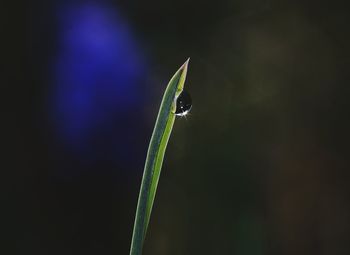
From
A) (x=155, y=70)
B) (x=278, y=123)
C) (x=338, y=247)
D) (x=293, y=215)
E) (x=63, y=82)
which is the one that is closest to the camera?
(x=338, y=247)

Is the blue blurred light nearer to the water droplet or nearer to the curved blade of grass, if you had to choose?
the water droplet

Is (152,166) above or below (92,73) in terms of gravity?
below

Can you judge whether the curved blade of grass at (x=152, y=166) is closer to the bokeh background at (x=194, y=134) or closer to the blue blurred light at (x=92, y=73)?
the bokeh background at (x=194, y=134)

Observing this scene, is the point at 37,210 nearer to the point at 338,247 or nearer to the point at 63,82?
the point at 63,82

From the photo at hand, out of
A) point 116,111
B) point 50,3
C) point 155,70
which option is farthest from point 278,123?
point 50,3

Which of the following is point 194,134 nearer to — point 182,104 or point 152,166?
point 182,104

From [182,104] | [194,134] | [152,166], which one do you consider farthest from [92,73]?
[152,166]
